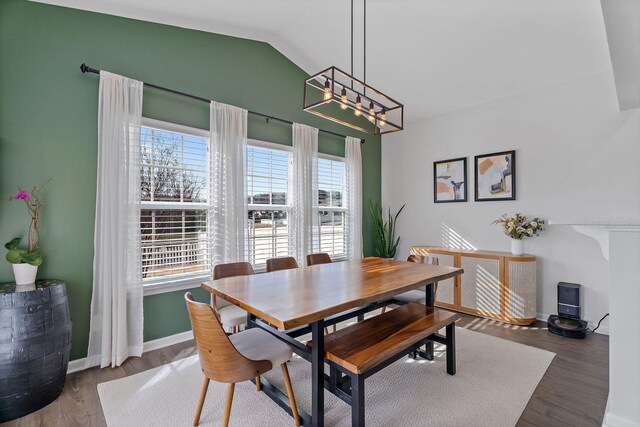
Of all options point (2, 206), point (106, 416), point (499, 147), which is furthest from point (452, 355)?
point (2, 206)

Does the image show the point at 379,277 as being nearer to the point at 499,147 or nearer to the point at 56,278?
the point at 56,278

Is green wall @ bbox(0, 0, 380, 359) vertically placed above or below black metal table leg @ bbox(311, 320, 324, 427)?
above

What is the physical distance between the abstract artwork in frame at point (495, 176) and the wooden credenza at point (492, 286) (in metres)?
0.81

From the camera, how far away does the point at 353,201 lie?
16.0 ft

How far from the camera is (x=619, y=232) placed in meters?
1.59

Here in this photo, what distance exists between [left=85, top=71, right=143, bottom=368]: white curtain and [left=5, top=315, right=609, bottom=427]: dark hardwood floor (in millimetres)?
224

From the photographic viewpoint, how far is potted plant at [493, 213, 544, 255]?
3.75m

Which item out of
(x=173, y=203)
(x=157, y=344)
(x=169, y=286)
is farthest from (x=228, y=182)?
(x=157, y=344)

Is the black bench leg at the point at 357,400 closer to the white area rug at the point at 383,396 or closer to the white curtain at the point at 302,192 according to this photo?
the white area rug at the point at 383,396

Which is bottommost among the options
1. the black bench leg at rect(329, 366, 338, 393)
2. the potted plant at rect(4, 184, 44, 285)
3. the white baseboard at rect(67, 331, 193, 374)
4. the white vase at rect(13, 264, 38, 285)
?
the white baseboard at rect(67, 331, 193, 374)

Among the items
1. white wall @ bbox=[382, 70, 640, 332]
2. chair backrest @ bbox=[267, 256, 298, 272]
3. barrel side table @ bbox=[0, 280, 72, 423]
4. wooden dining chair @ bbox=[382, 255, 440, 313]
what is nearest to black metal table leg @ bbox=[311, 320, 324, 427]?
chair backrest @ bbox=[267, 256, 298, 272]

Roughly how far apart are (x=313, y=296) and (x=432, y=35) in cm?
306

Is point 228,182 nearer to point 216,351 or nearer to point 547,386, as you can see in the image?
point 216,351

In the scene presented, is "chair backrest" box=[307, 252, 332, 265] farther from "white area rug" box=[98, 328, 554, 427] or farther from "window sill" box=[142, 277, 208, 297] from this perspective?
"window sill" box=[142, 277, 208, 297]
